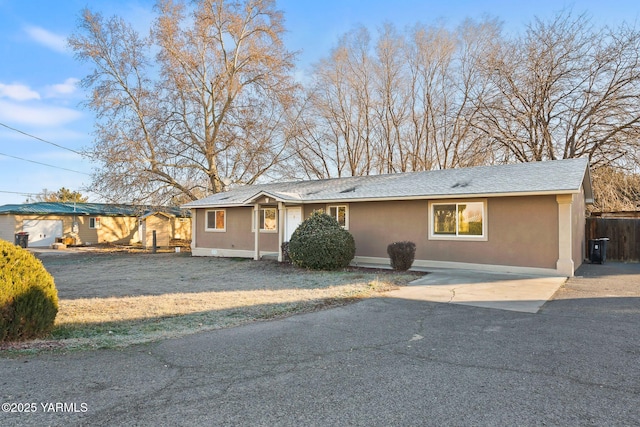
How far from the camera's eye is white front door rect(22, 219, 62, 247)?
86.3 feet

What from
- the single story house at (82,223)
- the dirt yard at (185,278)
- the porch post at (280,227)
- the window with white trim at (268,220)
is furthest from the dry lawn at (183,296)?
the single story house at (82,223)

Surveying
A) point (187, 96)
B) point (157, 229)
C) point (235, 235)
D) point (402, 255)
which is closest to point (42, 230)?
point (157, 229)

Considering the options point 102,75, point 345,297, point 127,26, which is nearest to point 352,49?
point 127,26

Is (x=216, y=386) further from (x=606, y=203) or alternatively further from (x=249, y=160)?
(x=249, y=160)

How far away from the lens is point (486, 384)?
3.45 m

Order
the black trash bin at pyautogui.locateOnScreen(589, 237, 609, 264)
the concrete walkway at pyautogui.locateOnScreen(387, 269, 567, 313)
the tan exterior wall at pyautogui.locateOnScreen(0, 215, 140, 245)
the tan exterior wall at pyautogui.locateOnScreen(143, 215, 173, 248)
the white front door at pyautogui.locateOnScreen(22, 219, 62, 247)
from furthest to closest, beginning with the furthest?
the white front door at pyautogui.locateOnScreen(22, 219, 62, 247)
the tan exterior wall at pyautogui.locateOnScreen(0, 215, 140, 245)
the tan exterior wall at pyautogui.locateOnScreen(143, 215, 173, 248)
the black trash bin at pyautogui.locateOnScreen(589, 237, 609, 264)
the concrete walkway at pyautogui.locateOnScreen(387, 269, 567, 313)

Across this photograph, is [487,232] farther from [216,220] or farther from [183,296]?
[216,220]

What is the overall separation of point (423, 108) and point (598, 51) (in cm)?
1042

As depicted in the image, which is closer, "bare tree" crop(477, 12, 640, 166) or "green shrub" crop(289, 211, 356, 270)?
"green shrub" crop(289, 211, 356, 270)

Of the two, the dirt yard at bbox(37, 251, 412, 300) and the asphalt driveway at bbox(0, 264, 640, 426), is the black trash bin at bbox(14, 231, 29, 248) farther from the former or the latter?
the asphalt driveway at bbox(0, 264, 640, 426)

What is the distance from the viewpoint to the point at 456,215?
12.5 m

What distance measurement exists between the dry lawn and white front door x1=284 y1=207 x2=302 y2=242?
249 centimetres

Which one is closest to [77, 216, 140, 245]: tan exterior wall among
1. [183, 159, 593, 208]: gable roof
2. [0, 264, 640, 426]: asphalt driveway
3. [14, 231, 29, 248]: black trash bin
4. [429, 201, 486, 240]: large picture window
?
[14, 231, 29, 248]: black trash bin

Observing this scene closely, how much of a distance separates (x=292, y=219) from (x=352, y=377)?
12.4m
